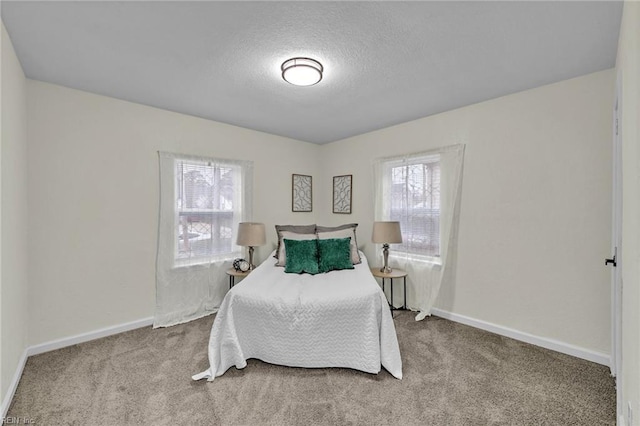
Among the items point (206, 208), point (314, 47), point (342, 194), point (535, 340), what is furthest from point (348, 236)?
point (314, 47)

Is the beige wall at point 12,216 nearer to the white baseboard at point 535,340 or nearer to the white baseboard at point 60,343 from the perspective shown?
the white baseboard at point 60,343

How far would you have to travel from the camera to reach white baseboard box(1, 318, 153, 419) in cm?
195

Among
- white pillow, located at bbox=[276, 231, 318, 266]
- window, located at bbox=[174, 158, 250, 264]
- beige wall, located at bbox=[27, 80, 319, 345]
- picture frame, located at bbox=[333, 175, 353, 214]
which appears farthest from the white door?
beige wall, located at bbox=[27, 80, 319, 345]

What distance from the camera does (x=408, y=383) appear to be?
215 cm

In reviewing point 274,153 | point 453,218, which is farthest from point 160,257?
point 453,218

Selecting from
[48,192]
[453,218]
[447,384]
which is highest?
[48,192]

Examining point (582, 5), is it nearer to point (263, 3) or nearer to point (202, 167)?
point (263, 3)

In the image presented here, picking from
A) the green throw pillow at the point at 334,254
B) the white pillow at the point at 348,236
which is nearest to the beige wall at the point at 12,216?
the green throw pillow at the point at 334,254

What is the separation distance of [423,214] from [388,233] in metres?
0.50

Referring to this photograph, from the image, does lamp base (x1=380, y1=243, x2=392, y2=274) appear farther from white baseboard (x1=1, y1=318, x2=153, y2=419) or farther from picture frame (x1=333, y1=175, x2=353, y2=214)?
white baseboard (x1=1, y1=318, x2=153, y2=419)

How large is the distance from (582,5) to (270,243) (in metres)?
3.77

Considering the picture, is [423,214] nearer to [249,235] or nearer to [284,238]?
[284,238]

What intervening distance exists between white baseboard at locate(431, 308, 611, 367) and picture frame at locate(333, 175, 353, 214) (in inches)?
74.2

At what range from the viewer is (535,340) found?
2.72 m
